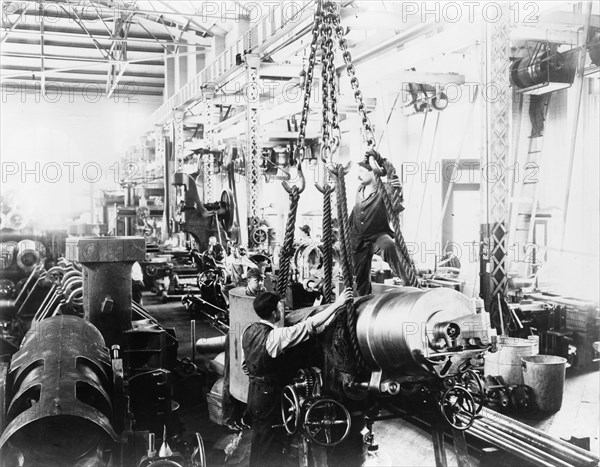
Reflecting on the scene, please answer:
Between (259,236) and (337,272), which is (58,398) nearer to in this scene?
(337,272)

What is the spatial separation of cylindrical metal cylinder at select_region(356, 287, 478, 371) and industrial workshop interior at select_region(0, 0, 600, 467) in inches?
0.4

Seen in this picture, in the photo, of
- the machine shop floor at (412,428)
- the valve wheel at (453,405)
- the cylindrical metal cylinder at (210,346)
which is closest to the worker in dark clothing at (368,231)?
the machine shop floor at (412,428)

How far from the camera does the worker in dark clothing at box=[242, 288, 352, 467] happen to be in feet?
12.2

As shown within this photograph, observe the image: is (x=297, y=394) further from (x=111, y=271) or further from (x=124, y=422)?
(x=111, y=271)

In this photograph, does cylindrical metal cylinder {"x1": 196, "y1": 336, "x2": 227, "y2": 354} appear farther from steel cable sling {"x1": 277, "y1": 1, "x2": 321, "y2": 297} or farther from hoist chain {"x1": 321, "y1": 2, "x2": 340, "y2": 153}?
hoist chain {"x1": 321, "y1": 2, "x2": 340, "y2": 153}

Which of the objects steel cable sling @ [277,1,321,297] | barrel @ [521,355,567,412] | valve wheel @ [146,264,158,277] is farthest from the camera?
valve wheel @ [146,264,158,277]

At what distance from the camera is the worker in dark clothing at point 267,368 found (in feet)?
12.2

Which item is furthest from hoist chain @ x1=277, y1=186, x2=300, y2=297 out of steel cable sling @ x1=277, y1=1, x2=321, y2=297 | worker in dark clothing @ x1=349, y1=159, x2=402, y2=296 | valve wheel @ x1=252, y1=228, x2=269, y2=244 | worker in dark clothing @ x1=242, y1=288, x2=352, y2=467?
valve wheel @ x1=252, y1=228, x2=269, y2=244

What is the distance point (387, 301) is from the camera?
10.2ft

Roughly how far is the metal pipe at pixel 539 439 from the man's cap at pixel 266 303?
7.57 feet

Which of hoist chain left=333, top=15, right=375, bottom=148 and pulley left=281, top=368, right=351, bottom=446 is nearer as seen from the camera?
pulley left=281, top=368, right=351, bottom=446

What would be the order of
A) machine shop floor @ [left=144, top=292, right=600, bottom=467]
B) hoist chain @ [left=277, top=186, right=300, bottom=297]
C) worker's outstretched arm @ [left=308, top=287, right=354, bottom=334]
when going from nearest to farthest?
worker's outstretched arm @ [left=308, top=287, right=354, bottom=334]
hoist chain @ [left=277, top=186, right=300, bottom=297]
machine shop floor @ [left=144, top=292, right=600, bottom=467]

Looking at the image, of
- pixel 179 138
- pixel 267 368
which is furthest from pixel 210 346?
pixel 179 138

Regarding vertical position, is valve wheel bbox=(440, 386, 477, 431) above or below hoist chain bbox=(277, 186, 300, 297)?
below
